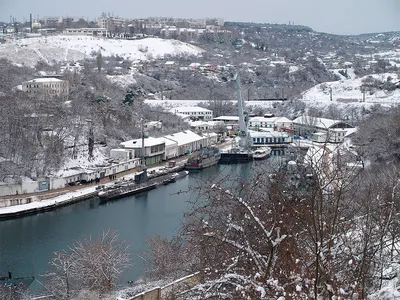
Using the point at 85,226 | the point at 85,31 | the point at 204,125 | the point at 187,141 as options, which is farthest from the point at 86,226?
the point at 85,31

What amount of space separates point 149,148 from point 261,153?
1.75m

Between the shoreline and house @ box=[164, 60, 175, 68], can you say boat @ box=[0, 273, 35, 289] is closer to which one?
the shoreline

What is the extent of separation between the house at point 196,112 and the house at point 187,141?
84.4 inches

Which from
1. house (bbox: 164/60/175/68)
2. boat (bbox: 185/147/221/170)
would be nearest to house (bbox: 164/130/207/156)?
boat (bbox: 185/147/221/170)

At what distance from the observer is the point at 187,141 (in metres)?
9.71

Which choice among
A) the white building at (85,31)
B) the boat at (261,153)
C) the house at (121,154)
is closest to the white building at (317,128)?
the boat at (261,153)

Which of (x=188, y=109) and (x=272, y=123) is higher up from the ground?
(x=188, y=109)

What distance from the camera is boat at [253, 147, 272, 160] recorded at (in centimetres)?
923

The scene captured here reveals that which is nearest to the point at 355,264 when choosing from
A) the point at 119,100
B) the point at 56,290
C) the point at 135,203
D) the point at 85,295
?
the point at 85,295

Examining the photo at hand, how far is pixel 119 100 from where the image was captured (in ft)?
36.9

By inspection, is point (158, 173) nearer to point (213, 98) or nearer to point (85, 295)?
point (85, 295)

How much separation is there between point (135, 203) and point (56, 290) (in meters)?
3.32

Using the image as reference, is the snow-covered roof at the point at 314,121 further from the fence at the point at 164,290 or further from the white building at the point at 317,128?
the fence at the point at 164,290

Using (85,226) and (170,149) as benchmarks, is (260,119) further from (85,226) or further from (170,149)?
(85,226)
